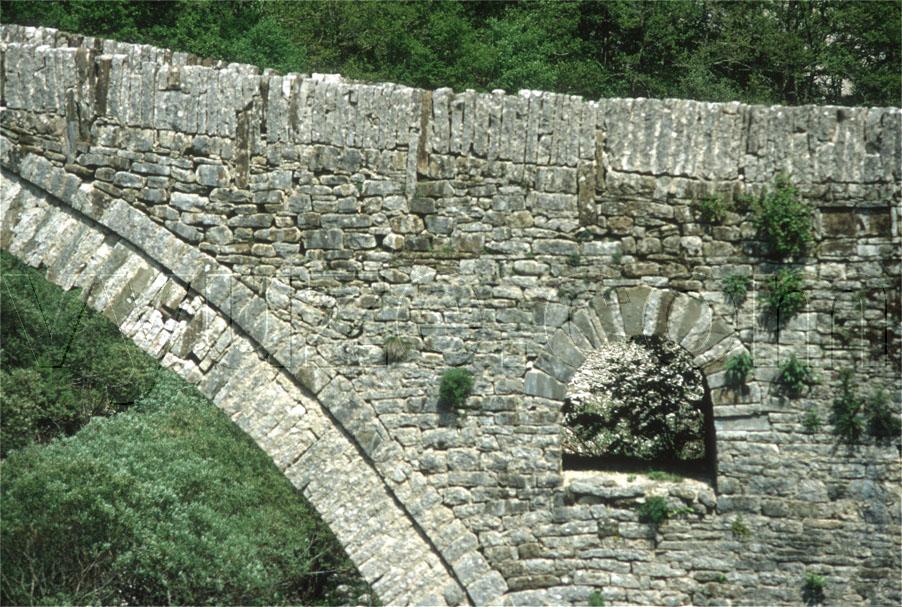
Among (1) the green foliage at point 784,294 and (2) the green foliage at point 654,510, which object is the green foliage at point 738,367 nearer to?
(1) the green foliage at point 784,294

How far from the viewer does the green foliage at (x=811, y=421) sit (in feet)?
23.1

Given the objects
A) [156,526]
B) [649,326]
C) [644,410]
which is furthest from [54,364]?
[649,326]

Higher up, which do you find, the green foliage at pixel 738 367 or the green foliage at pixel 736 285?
the green foliage at pixel 736 285

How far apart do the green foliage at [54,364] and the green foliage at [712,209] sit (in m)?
8.67

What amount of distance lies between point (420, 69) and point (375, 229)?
8.83m

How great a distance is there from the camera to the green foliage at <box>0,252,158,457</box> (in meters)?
13.9

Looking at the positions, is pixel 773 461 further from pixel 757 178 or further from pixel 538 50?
pixel 538 50

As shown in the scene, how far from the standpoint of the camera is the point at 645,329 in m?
7.11

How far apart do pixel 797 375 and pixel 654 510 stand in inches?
43.5

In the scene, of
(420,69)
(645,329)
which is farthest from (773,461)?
(420,69)

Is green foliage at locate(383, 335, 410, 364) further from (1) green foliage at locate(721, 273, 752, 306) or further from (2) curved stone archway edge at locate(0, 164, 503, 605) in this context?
(1) green foliage at locate(721, 273, 752, 306)

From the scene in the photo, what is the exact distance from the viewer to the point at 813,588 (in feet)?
23.2

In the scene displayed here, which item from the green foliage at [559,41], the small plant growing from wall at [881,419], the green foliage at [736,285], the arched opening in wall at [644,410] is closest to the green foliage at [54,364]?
the green foliage at [559,41]

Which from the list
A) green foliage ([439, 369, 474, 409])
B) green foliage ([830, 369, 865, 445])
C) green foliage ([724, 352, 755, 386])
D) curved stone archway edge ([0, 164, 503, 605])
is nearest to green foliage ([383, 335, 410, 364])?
green foliage ([439, 369, 474, 409])
